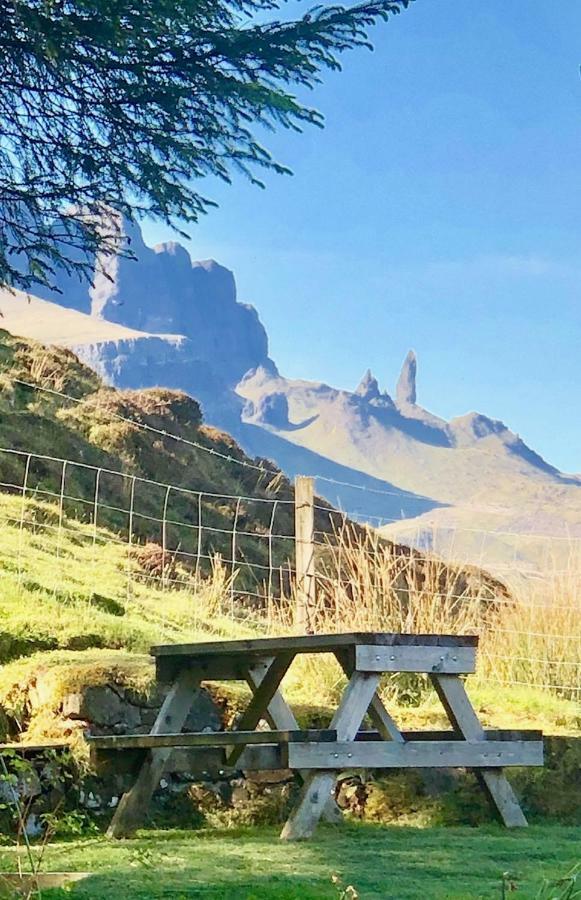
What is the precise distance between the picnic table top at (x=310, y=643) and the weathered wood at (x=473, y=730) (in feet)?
0.55

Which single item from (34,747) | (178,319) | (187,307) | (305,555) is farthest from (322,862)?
(178,319)

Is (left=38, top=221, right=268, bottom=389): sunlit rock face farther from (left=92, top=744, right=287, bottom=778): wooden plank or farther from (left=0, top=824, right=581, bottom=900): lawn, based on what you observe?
(left=0, top=824, right=581, bottom=900): lawn

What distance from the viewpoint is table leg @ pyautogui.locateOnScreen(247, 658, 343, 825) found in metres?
5.30

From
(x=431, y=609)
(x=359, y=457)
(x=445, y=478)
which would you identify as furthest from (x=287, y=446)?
(x=431, y=609)

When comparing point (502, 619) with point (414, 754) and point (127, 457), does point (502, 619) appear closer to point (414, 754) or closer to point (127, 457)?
point (414, 754)

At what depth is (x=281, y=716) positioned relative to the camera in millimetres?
5348

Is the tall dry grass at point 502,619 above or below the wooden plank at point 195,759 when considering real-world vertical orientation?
above

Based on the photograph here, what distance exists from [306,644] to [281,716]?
0.71 metres

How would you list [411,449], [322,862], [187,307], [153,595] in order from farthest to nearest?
[187,307]
[411,449]
[153,595]
[322,862]

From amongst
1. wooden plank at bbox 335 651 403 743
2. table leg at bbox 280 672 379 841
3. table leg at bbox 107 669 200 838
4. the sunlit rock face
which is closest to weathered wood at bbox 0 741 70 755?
table leg at bbox 107 669 200 838

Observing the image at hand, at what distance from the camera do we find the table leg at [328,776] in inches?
183

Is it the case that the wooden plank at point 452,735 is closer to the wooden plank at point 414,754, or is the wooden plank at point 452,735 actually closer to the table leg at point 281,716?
the wooden plank at point 414,754

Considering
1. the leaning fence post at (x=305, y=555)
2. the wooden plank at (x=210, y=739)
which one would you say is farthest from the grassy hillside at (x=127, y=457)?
the wooden plank at (x=210, y=739)

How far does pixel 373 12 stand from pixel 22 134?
1.40 m
